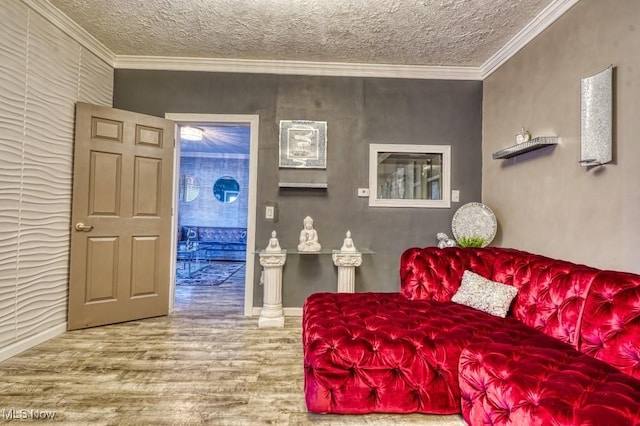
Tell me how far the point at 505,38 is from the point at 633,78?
1365mm

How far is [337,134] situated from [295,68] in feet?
2.77

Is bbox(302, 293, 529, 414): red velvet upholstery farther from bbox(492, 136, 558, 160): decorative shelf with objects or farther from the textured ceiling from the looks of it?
the textured ceiling

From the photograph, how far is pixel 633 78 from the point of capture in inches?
71.3

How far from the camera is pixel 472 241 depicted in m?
2.94

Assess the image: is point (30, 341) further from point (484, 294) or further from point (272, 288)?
point (484, 294)

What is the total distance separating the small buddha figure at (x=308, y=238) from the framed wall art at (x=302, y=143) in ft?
2.08

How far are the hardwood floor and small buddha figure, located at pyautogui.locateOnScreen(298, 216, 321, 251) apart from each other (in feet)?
2.56

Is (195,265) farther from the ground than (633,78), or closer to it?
closer to it

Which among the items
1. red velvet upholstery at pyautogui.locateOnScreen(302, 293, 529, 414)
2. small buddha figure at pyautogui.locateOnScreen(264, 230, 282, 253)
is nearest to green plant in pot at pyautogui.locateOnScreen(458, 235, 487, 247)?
red velvet upholstery at pyautogui.locateOnScreen(302, 293, 529, 414)

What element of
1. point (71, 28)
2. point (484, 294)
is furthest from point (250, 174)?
point (484, 294)

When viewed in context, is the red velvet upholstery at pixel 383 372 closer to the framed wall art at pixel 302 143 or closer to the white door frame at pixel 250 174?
the white door frame at pixel 250 174

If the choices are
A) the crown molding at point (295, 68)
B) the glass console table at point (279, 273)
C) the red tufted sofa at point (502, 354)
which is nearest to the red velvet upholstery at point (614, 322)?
the red tufted sofa at point (502, 354)

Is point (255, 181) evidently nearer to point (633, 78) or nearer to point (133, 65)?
point (133, 65)

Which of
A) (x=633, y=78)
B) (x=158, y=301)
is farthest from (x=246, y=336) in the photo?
(x=633, y=78)
